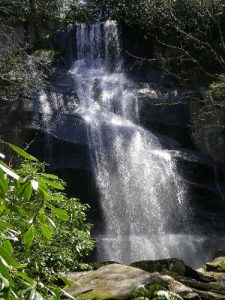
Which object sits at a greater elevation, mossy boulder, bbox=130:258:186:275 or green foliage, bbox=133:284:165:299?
green foliage, bbox=133:284:165:299

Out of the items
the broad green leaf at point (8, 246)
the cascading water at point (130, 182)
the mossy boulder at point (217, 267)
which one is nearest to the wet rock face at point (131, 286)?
the mossy boulder at point (217, 267)

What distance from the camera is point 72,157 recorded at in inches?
677

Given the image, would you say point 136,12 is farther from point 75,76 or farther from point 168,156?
point 168,156

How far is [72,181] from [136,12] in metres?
13.6

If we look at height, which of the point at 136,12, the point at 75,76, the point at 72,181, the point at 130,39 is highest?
the point at 136,12

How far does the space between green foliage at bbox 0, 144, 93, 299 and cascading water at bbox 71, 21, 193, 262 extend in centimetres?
813

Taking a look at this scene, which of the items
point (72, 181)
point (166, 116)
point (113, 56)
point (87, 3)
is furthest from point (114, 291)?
point (87, 3)

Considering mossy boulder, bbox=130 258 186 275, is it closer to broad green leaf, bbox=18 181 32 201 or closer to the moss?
the moss

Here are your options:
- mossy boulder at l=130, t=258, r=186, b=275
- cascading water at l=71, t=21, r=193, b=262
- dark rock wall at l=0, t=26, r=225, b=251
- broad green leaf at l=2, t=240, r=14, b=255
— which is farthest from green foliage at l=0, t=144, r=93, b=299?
dark rock wall at l=0, t=26, r=225, b=251

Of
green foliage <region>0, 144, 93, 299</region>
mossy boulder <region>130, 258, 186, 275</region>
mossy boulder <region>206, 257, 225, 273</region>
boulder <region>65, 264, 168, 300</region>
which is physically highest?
green foliage <region>0, 144, 93, 299</region>

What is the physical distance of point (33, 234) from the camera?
1.61m

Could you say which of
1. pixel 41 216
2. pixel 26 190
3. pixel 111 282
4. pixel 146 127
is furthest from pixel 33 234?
pixel 146 127

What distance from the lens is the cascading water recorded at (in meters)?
15.0

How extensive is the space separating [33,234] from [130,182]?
15234mm
